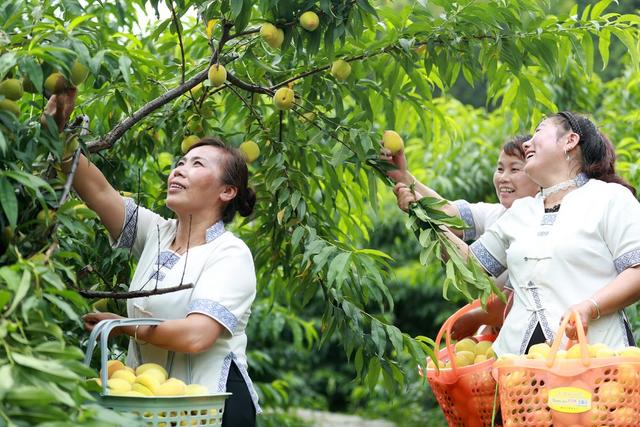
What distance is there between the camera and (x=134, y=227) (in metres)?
3.06

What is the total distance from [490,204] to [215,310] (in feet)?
4.42

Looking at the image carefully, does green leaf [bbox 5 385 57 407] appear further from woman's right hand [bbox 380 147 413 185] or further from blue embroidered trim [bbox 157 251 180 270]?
woman's right hand [bbox 380 147 413 185]

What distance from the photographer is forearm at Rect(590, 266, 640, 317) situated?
278 cm

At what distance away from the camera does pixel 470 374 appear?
294cm

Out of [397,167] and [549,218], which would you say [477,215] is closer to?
[397,167]

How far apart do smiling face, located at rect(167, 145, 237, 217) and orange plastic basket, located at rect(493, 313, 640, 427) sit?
1.07m

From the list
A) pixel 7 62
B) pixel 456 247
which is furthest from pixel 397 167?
pixel 7 62

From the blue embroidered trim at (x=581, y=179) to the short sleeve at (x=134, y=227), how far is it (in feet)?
4.29

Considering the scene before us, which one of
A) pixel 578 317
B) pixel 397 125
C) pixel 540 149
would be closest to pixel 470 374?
pixel 578 317

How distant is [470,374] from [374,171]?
33.1 inches

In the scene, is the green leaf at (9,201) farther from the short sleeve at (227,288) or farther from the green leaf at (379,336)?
the green leaf at (379,336)

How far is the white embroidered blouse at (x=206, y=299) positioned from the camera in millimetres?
2719

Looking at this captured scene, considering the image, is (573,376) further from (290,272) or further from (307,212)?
(290,272)

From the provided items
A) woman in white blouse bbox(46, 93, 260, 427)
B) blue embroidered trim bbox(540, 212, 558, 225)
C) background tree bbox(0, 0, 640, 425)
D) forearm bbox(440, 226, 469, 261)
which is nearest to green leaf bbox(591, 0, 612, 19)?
background tree bbox(0, 0, 640, 425)
